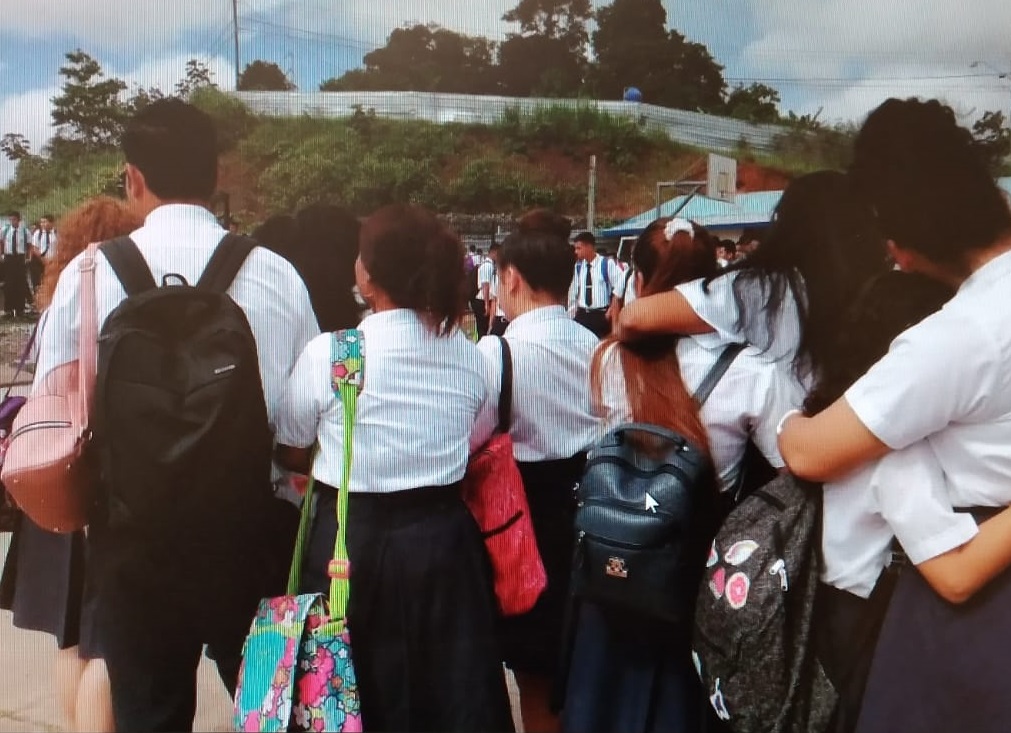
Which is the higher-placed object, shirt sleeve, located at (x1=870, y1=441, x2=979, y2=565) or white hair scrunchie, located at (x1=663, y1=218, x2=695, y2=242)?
white hair scrunchie, located at (x1=663, y1=218, x2=695, y2=242)

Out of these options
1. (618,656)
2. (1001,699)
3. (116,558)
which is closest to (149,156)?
(116,558)

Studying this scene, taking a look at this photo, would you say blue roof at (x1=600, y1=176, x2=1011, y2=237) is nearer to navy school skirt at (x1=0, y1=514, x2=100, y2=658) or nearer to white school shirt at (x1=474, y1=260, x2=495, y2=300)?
white school shirt at (x1=474, y1=260, x2=495, y2=300)

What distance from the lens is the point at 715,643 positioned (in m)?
1.42

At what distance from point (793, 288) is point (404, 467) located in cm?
89

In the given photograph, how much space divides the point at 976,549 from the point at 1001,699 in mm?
233

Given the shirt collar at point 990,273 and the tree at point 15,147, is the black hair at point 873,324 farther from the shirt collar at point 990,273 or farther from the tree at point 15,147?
A: the tree at point 15,147

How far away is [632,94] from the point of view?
2.04m

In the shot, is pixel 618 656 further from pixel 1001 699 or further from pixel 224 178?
pixel 224 178

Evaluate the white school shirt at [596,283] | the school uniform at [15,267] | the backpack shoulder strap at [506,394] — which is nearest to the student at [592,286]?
the white school shirt at [596,283]

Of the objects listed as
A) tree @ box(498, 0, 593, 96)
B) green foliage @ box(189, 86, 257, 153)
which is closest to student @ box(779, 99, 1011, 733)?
tree @ box(498, 0, 593, 96)

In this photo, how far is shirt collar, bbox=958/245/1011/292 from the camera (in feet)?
4.48

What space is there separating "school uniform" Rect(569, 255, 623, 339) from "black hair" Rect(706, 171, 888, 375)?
0.31 meters

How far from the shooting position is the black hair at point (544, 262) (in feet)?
6.35

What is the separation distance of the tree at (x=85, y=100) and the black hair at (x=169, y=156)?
0.93 ft
